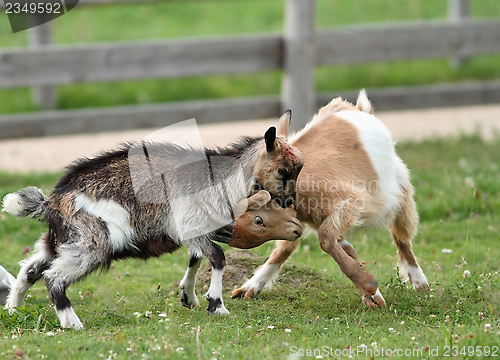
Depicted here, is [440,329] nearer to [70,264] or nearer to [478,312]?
[478,312]

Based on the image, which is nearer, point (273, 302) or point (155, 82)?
point (273, 302)

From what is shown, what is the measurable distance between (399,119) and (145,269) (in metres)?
7.43

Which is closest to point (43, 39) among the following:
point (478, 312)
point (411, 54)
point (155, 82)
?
point (155, 82)

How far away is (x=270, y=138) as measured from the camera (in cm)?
442

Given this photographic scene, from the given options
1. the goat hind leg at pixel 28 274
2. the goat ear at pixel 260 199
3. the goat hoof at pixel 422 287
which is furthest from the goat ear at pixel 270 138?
the goat hind leg at pixel 28 274

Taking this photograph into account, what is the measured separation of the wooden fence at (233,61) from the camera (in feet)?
28.9

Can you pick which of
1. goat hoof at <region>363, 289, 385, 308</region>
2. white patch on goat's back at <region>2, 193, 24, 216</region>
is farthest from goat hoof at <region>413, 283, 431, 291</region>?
white patch on goat's back at <region>2, 193, 24, 216</region>

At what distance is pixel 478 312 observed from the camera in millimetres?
4230

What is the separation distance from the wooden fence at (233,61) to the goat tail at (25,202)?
4.53 meters

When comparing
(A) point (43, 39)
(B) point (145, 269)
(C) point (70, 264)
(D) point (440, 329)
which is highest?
(A) point (43, 39)

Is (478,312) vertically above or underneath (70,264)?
underneath

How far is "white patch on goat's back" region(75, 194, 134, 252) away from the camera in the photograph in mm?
4422

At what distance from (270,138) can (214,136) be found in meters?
6.95

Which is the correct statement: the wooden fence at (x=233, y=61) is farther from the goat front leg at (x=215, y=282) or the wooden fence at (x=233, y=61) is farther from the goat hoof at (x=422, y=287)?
the goat front leg at (x=215, y=282)
